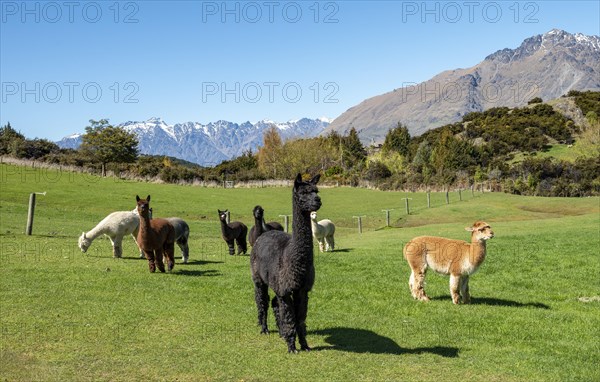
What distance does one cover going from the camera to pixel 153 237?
1521 centimetres

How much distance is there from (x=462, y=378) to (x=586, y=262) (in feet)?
46.1

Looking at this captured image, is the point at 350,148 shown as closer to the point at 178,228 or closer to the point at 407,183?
the point at 407,183

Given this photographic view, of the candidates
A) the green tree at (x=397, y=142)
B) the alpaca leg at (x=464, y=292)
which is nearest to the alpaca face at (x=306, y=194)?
the alpaca leg at (x=464, y=292)

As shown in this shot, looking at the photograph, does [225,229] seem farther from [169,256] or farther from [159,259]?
[159,259]

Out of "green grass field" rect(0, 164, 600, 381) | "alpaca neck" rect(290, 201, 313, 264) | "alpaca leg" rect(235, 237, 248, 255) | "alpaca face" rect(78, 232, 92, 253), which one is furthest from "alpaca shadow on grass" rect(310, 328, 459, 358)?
"alpaca face" rect(78, 232, 92, 253)

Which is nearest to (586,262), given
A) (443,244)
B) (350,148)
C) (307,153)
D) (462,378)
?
(443,244)

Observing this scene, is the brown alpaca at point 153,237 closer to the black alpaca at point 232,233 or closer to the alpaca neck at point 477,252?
the black alpaca at point 232,233

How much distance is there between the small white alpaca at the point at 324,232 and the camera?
75.0 ft

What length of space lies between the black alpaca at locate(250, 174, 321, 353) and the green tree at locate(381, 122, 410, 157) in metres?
97.6

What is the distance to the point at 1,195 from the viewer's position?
42.3m

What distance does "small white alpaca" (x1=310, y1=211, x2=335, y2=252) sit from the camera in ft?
75.0

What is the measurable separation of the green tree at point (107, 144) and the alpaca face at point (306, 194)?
78.4m

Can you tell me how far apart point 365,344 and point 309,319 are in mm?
2036

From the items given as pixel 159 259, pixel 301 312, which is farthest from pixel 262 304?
pixel 159 259
